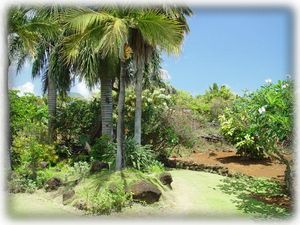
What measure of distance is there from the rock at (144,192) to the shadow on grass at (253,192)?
215cm

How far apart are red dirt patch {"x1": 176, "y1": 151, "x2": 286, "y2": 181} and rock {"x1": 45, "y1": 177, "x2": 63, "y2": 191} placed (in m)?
7.71

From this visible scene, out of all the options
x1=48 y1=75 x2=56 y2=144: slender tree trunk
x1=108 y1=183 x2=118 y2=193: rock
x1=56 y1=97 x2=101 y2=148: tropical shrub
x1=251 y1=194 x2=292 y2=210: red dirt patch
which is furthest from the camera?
x1=56 y1=97 x2=101 y2=148: tropical shrub

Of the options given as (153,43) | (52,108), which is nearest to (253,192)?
(153,43)

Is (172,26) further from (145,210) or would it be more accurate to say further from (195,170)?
(195,170)

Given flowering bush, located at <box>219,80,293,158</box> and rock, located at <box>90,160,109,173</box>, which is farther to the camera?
rock, located at <box>90,160,109,173</box>

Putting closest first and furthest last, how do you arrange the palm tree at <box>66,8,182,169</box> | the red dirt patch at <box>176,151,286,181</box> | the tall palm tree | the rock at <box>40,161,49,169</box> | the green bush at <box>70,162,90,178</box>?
1. the palm tree at <box>66,8,182,169</box>
2. the tall palm tree
3. the green bush at <box>70,162,90,178</box>
4. the rock at <box>40,161,49,169</box>
5. the red dirt patch at <box>176,151,286,181</box>

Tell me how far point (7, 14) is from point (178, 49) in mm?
4876

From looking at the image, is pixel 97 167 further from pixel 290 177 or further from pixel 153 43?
pixel 290 177

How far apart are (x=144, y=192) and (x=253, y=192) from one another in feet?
13.3

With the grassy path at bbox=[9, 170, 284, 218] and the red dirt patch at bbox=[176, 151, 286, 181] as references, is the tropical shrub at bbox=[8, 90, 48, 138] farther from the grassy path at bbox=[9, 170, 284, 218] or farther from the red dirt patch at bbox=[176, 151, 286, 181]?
the red dirt patch at bbox=[176, 151, 286, 181]

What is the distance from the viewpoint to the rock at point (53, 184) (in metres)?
11.9

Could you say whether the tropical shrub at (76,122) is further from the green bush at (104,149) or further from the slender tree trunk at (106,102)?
the green bush at (104,149)

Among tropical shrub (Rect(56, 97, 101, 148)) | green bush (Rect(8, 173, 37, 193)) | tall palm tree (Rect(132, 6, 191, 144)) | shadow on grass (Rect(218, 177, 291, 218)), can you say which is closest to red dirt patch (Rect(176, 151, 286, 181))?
shadow on grass (Rect(218, 177, 291, 218))

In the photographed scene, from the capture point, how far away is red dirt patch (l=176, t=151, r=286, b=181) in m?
17.0
